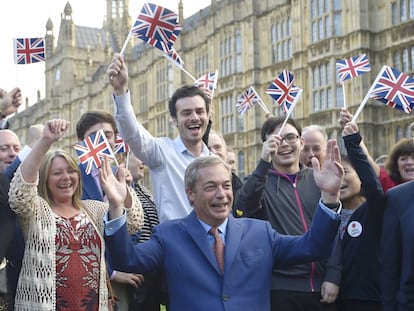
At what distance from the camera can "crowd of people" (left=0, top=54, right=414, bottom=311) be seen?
3281 mm

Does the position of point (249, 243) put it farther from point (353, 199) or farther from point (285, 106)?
point (285, 106)

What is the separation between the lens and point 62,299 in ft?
12.1

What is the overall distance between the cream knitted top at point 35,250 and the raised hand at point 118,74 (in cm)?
87

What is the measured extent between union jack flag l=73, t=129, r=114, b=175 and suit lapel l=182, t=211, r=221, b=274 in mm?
1326

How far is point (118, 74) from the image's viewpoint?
13.3ft

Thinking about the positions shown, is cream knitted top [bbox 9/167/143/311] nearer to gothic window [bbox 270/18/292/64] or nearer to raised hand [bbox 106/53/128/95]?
raised hand [bbox 106/53/128/95]

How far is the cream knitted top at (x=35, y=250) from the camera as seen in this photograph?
3600 mm

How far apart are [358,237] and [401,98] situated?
2.04 meters

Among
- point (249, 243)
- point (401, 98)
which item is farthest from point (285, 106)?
point (249, 243)

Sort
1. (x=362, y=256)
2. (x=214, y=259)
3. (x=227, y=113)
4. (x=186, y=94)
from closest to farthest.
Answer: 1. (x=214, y=259)
2. (x=362, y=256)
3. (x=186, y=94)
4. (x=227, y=113)

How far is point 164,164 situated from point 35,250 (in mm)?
1197

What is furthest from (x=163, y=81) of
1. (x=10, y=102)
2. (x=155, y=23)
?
(x=10, y=102)

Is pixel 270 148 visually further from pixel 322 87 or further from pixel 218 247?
pixel 322 87

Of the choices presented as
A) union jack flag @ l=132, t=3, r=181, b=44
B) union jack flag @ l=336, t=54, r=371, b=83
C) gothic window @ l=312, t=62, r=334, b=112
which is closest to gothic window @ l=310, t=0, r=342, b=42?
gothic window @ l=312, t=62, r=334, b=112
